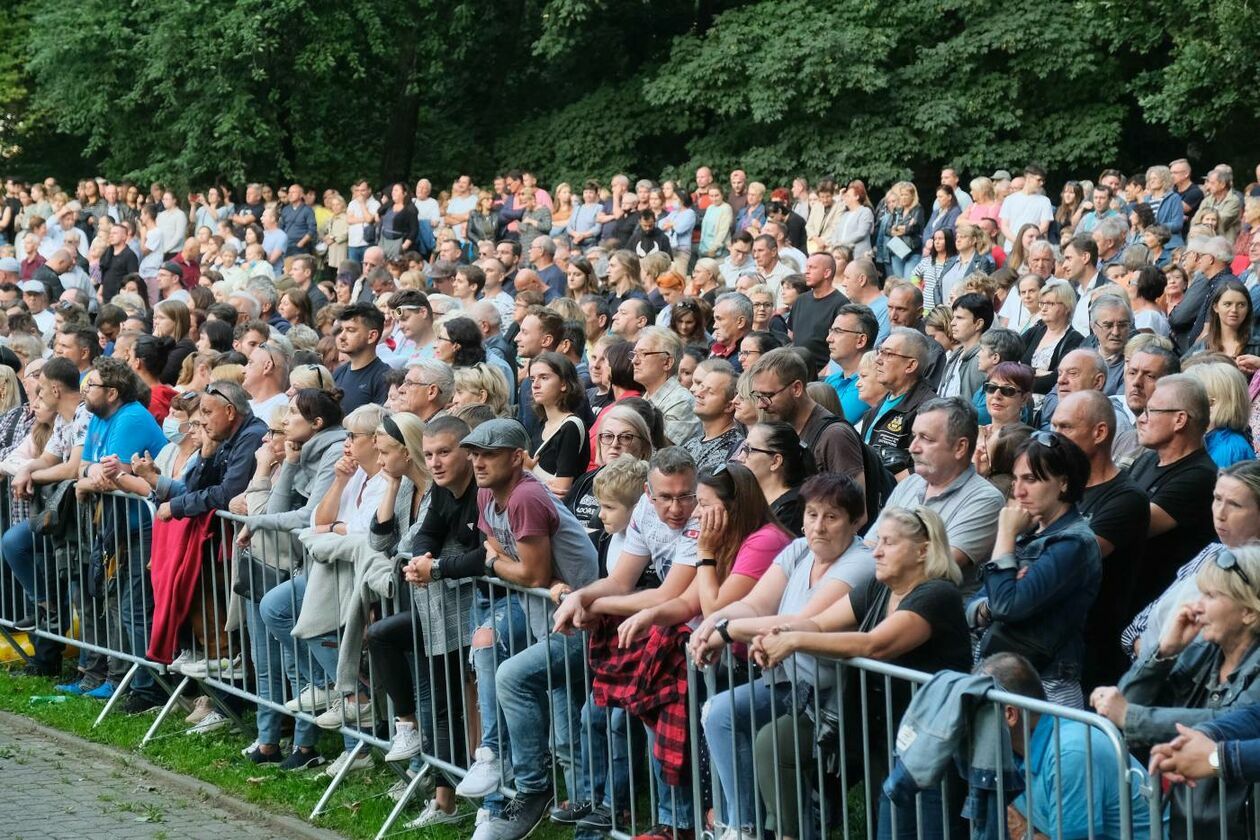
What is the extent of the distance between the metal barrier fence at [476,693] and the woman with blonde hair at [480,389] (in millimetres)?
1253

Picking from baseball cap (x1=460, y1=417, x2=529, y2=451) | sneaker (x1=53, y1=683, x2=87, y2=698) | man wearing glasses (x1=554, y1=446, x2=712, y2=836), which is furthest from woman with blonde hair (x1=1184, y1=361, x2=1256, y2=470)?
sneaker (x1=53, y1=683, x2=87, y2=698)

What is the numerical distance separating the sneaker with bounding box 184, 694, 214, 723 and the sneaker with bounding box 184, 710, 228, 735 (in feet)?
0.17

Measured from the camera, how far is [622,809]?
7.06 m

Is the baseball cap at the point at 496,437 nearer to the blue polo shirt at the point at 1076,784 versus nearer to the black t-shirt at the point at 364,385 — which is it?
the blue polo shirt at the point at 1076,784

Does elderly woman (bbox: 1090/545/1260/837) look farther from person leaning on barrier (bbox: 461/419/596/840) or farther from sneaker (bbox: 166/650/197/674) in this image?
sneaker (bbox: 166/650/197/674)

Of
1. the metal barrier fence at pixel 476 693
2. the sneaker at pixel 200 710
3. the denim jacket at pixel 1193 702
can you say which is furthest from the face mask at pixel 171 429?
the denim jacket at pixel 1193 702

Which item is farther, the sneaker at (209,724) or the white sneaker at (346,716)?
the sneaker at (209,724)

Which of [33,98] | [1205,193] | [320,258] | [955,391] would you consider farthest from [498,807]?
[33,98]

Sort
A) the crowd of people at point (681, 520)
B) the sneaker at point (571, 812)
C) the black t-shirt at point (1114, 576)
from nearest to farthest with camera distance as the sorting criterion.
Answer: the crowd of people at point (681, 520)
the black t-shirt at point (1114, 576)
the sneaker at point (571, 812)

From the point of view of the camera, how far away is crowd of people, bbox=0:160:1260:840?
5.97m

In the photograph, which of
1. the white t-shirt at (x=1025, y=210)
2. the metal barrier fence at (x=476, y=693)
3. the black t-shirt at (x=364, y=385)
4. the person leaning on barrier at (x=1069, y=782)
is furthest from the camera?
the white t-shirt at (x=1025, y=210)

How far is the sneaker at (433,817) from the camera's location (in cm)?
783

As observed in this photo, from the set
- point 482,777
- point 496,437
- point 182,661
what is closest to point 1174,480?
point 496,437

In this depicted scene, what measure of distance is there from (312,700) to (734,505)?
2.82 m
